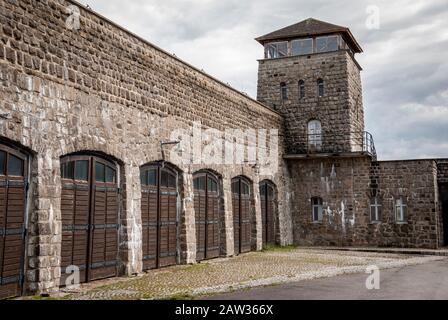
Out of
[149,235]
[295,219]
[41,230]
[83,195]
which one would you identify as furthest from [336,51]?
[41,230]

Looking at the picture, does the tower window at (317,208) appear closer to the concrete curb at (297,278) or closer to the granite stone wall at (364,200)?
the granite stone wall at (364,200)

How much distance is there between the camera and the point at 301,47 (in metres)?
22.9

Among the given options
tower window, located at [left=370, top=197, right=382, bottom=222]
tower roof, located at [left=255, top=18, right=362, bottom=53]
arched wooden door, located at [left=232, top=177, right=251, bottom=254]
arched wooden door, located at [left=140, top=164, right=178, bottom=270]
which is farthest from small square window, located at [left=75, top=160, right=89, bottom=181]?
tower roof, located at [left=255, top=18, right=362, bottom=53]

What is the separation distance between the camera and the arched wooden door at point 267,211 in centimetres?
1906

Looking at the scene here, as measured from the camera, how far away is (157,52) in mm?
12656

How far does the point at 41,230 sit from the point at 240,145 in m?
9.55

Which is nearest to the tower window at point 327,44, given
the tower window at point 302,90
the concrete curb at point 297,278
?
the tower window at point 302,90

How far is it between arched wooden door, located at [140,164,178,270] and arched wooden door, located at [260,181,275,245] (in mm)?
6518

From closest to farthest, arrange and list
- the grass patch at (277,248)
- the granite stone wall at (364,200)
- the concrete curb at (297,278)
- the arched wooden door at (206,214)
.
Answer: the concrete curb at (297,278) < the arched wooden door at (206,214) < the grass patch at (277,248) < the granite stone wall at (364,200)

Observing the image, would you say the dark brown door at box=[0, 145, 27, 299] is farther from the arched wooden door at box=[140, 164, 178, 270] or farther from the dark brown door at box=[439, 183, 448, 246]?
the dark brown door at box=[439, 183, 448, 246]

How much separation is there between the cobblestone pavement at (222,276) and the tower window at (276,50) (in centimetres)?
1051

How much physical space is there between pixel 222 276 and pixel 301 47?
47.7ft

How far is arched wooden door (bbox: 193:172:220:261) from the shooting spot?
14.1m
